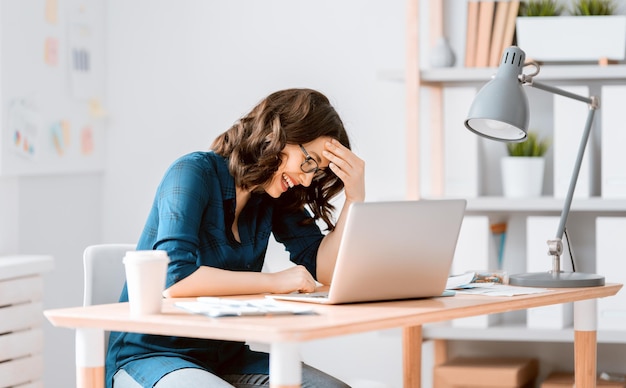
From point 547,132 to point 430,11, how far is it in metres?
0.59

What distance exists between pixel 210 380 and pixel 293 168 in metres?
0.57

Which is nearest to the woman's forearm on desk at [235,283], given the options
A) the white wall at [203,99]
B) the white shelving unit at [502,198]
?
the white shelving unit at [502,198]

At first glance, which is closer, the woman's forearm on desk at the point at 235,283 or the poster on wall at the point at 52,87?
the woman's forearm on desk at the point at 235,283

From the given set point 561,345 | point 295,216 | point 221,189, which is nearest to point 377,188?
point 561,345

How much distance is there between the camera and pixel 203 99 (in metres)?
3.63

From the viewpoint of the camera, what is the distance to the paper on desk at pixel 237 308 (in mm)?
1574

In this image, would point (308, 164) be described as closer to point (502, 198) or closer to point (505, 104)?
point (505, 104)

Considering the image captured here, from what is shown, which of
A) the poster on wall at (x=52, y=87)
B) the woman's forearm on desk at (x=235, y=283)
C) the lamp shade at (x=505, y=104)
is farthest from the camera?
the poster on wall at (x=52, y=87)

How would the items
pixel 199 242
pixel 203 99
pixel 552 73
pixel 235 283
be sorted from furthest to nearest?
pixel 203 99 < pixel 552 73 < pixel 199 242 < pixel 235 283

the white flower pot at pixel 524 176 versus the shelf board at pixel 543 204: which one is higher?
the white flower pot at pixel 524 176

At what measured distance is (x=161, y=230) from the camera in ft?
6.28

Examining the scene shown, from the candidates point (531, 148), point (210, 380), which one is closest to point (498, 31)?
point (531, 148)

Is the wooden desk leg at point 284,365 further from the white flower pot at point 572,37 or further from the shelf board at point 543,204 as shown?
the white flower pot at point 572,37

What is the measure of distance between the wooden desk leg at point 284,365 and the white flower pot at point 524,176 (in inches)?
73.1
